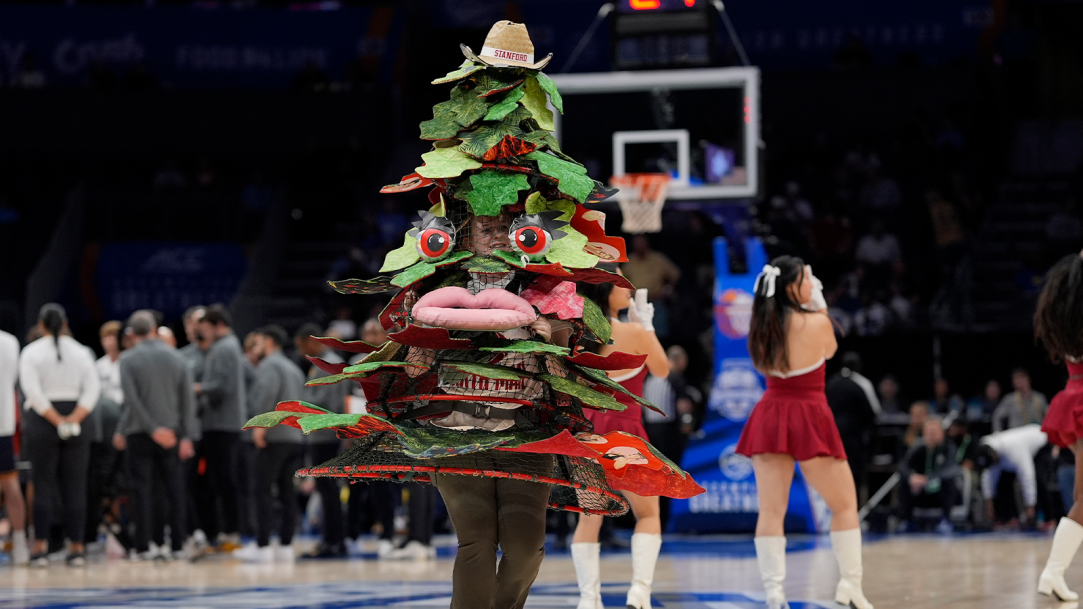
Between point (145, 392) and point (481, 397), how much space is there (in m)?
7.27

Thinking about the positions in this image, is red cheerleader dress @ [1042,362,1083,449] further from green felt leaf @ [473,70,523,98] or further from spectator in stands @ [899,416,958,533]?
spectator in stands @ [899,416,958,533]

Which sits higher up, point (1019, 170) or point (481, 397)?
point (1019, 170)

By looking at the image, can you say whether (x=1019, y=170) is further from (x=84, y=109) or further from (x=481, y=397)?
(x=481, y=397)

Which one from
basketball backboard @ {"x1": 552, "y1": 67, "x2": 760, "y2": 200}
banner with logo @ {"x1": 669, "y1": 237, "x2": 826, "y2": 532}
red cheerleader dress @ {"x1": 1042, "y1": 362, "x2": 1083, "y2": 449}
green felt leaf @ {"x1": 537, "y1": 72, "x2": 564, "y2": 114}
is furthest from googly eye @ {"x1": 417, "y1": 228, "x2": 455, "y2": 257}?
banner with logo @ {"x1": 669, "y1": 237, "x2": 826, "y2": 532}

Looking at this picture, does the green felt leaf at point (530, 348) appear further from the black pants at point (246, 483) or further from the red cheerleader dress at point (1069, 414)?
the black pants at point (246, 483)

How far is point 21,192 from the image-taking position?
864 inches

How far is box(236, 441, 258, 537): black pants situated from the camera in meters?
11.8

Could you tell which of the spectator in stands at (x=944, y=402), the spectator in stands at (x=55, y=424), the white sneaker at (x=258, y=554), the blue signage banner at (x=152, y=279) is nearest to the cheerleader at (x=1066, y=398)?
the white sneaker at (x=258, y=554)

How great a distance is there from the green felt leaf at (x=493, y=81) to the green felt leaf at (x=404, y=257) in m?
0.56

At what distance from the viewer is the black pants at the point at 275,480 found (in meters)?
11.1

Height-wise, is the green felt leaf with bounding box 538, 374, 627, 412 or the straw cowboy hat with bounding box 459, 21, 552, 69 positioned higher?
the straw cowboy hat with bounding box 459, 21, 552, 69

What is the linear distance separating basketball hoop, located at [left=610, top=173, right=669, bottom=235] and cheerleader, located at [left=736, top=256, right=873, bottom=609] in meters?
5.80

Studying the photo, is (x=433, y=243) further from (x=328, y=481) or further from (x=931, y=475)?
(x=931, y=475)

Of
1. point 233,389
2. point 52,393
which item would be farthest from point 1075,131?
point 52,393
